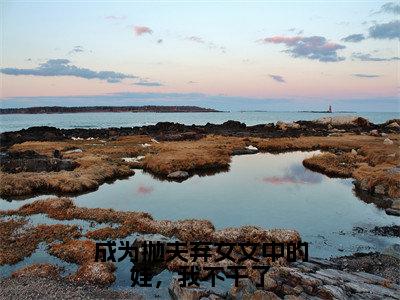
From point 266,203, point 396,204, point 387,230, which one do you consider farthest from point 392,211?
point 266,203

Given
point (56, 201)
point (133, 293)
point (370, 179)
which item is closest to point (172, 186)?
point (56, 201)

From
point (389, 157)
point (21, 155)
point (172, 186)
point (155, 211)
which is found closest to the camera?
point (155, 211)

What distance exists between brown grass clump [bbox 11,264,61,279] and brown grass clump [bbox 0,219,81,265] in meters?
2.44

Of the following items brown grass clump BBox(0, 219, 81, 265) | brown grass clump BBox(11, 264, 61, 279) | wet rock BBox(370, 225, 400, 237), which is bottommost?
brown grass clump BBox(0, 219, 81, 265)

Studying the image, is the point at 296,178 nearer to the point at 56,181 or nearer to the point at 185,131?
the point at 56,181

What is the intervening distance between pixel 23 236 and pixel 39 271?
730 centimetres

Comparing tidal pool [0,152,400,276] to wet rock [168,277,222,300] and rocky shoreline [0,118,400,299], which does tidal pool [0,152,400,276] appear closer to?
rocky shoreline [0,118,400,299]

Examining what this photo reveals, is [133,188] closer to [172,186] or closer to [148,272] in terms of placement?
[172,186]

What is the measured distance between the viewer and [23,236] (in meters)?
29.3

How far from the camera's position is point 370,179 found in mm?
46438

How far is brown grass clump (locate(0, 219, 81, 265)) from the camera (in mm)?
26342

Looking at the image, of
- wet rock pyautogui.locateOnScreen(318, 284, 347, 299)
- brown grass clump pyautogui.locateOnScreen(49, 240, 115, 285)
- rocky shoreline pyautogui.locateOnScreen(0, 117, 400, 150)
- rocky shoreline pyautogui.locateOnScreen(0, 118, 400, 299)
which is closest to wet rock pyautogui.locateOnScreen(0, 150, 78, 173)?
rocky shoreline pyautogui.locateOnScreen(0, 118, 400, 299)

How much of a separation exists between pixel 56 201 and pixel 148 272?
17964mm

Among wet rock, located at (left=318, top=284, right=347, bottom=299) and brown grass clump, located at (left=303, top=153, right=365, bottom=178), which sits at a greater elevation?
wet rock, located at (left=318, top=284, right=347, bottom=299)
